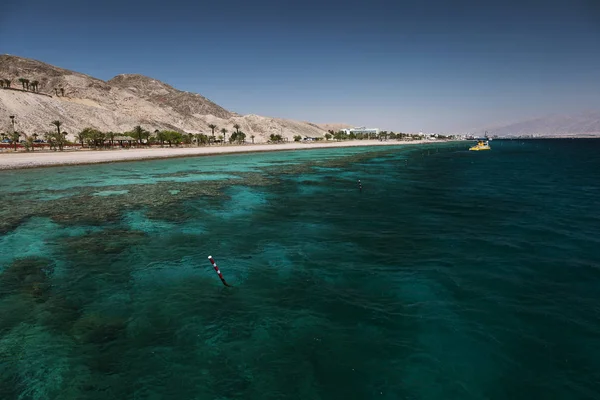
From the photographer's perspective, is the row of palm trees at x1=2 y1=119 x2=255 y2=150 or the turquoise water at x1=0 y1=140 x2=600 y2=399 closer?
the turquoise water at x1=0 y1=140 x2=600 y2=399

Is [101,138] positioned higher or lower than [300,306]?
higher

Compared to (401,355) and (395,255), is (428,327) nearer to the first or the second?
(401,355)

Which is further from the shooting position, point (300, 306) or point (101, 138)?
point (101, 138)

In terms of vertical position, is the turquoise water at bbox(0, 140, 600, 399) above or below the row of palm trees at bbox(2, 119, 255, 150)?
below

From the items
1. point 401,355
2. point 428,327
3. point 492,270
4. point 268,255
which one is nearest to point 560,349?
point 428,327

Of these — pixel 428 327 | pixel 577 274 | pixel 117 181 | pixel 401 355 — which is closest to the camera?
pixel 401 355

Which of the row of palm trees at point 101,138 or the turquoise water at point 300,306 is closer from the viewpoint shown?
the turquoise water at point 300,306

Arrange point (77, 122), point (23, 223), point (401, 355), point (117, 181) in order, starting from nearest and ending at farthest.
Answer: point (401, 355)
point (23, 223)
point (117, 181)
point (77, 122)

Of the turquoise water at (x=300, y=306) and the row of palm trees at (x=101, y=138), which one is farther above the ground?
the row of palm trees at (x=101, y=138)
